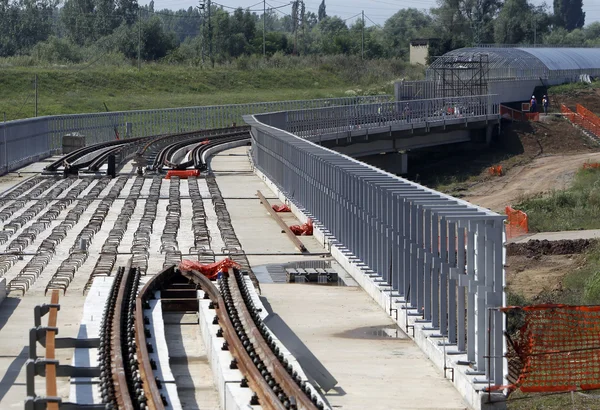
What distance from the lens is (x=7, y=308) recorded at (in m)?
14.7

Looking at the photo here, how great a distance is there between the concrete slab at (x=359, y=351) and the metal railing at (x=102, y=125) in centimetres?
2263

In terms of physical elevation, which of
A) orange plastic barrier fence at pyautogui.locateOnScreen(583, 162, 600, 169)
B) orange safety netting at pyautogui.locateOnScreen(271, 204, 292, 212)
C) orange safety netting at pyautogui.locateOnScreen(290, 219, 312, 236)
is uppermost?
orange safety netting at pyautogui.locateOnScreen(290, 219, 312, 236)

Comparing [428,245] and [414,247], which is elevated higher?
[428,245]

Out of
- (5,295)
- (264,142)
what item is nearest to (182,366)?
(5,295)

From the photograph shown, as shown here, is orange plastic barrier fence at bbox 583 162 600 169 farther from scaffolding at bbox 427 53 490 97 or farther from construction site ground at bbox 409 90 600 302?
scaffolding at bbox 427 53 490 97

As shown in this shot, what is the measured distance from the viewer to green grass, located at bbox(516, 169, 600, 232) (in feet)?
111

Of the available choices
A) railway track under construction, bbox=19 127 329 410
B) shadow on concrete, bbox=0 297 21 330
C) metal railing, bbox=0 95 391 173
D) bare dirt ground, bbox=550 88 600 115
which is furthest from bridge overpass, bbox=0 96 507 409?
bare dirt ground, bbox=550 88 600 115

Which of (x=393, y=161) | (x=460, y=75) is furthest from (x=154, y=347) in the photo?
(x=460, y=75)

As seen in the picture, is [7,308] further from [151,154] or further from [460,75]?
[460,75]

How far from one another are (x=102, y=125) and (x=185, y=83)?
40.5 meters

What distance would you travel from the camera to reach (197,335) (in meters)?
13.5

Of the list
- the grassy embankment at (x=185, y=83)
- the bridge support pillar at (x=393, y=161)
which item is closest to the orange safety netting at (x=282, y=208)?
the bridge support pillar at (x=393, y=161)

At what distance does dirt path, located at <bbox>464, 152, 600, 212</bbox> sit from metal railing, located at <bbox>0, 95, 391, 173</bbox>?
15.9 metres

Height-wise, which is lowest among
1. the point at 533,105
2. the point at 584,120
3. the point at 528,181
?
the point at 528,181
